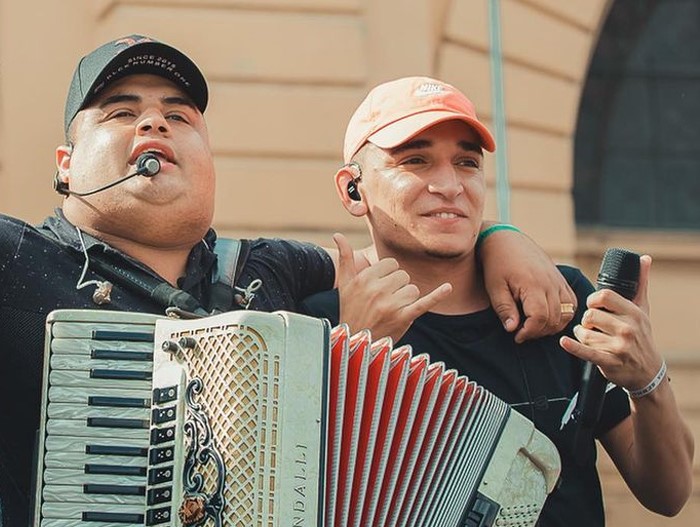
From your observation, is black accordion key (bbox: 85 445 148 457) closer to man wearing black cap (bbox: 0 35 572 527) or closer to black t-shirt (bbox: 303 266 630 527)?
man wearing black cap (bbox: 0 35 572 527)

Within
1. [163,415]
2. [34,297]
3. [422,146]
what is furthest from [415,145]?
[163,415]

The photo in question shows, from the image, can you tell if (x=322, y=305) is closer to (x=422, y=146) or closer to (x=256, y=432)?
(x=422, y=146)

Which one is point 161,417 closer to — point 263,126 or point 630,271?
point 630,271

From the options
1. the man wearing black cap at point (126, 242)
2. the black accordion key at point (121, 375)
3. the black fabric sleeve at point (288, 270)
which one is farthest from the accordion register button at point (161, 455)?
the black fabric sleeve at point (288, 270)

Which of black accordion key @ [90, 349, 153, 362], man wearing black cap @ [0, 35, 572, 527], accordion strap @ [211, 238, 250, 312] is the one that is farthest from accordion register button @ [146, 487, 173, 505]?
accordion strap @ [211, 238, 250, 312]

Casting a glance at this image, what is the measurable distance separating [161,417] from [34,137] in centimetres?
453

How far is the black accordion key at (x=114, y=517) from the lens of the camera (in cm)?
270

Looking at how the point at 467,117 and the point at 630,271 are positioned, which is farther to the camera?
Answer: the point at 467,117

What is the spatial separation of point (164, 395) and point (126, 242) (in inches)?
22.3

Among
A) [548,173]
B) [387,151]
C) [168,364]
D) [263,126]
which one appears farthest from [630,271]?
[548,173]

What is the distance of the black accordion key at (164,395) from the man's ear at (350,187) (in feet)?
3.24

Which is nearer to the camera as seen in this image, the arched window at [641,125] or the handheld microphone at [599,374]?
the handheld microphone at [599,374]

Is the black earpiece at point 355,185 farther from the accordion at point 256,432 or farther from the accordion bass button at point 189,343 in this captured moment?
the accordion bass button at point 189,343

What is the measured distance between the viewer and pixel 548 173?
27.0ft
